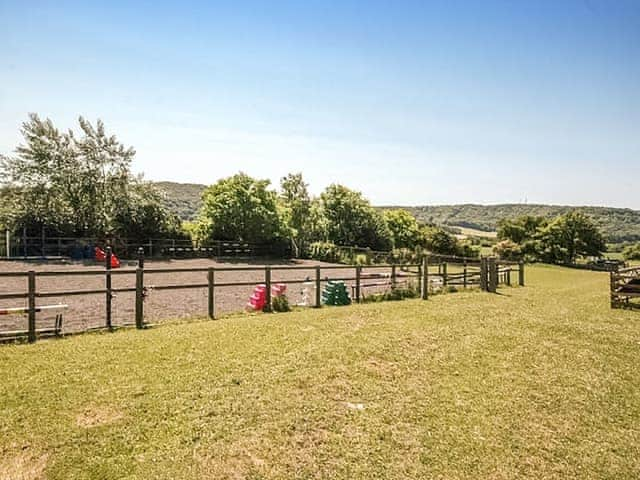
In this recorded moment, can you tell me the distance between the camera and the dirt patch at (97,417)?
3940mm

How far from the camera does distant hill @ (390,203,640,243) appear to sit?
92.1 metres

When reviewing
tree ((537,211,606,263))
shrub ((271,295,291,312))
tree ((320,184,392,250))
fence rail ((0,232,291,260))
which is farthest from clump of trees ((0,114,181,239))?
tree ((537,211,606,263))

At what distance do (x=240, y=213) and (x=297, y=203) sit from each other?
635cm

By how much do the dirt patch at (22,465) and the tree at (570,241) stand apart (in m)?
59.3

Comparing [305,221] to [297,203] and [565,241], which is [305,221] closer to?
[297,203]

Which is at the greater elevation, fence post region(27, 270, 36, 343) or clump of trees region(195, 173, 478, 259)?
clump of trees region(195, 173, 478, 259)

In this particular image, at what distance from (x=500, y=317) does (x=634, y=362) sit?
3.51 metres

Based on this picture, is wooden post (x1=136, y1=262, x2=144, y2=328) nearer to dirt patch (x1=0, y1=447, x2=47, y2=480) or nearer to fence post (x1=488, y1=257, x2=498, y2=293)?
dirt patch (x1=0, y1=447, x2=47, y2=480)

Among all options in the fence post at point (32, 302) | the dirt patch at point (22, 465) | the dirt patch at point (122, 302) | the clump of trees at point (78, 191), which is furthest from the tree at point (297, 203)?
the dirt patch at point (22, 465)

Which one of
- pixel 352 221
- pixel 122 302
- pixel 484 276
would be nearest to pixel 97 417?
pixel 122 302

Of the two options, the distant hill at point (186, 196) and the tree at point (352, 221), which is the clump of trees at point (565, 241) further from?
the distant hill at point (186, 196)

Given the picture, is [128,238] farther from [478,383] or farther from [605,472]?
[605,472]

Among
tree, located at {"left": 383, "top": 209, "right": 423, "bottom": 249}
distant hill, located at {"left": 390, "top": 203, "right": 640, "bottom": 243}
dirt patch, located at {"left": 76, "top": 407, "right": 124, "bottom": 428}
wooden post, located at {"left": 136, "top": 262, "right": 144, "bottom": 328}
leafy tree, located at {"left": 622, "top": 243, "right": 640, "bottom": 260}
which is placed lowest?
leafy tree, located at {"left": 622, "top": 243, "right": 640, "bottom": 260}

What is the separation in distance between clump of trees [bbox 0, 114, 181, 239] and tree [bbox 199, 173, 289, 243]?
9.57 ft
